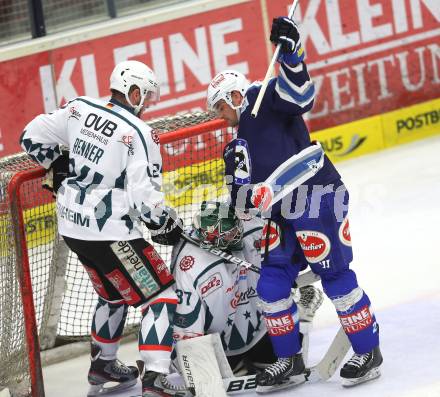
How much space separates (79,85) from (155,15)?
0.70 metres

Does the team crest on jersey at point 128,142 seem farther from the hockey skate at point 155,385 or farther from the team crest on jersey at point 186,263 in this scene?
the hockey skate at point 155,385

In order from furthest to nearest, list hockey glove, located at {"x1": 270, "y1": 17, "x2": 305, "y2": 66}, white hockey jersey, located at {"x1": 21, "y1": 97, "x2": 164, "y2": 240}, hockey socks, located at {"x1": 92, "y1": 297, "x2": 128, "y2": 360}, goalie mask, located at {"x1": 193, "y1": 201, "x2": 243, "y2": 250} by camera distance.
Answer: hockey socks, located at {"x1": 92, "y1": 297, "x2": 128, "y2": 360}, goalie mask, located at {"x1": 193, "y1": 201, "x2": 243, "y2": 250}, white hockey jersey, located at {"x1": 21, "y1": 97, "x2": 164, "y2": 240}, hockey glove, located at {"x1": 270, "y1": 17, "x2": 305, "y2": 66}

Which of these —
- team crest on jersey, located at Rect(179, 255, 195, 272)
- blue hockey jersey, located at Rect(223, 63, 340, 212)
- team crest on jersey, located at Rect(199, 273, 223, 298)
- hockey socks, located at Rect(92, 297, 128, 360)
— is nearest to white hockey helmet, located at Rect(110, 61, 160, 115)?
blue hockey jersey, located at Rect(223, 63, 340, 212)

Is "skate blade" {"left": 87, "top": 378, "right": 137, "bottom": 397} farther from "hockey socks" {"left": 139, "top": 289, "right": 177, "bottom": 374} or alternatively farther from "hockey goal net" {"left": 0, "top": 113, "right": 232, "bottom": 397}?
"hockey socks" {"left": 139, "top": 289, "right": 177, "bottom": 374}

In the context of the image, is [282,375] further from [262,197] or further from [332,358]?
[262,197]

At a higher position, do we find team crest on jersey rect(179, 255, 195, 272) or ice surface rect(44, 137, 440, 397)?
team crest on jersey rect(179, 255, 195, 272)

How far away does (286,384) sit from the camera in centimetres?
475

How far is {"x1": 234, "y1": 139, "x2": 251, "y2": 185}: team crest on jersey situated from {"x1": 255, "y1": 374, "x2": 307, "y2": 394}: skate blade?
32.3 inches

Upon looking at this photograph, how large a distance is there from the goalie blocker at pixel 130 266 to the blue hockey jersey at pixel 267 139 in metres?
0.45

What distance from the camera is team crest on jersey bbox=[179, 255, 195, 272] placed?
191 inches

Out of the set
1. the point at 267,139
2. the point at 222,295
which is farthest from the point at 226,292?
the point at 267,139

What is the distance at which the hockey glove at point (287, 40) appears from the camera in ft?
14.3

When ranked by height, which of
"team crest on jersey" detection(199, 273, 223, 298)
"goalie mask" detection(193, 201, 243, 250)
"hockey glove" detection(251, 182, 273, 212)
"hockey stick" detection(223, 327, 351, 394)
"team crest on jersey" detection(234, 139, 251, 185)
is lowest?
"hockey stick" detection(223, 327, 351, 394)

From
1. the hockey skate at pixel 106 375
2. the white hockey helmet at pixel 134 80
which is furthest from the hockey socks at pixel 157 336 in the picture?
the white hockey helmet at pixel 134 80
